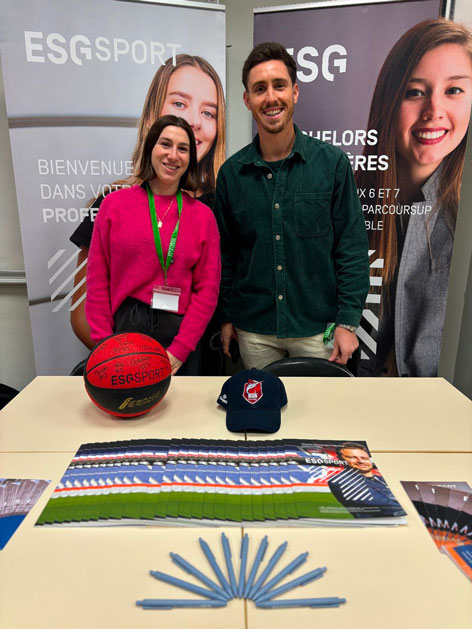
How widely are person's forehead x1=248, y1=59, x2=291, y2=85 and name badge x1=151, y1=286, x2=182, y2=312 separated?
1.01m

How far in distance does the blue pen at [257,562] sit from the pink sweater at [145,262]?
1.14m

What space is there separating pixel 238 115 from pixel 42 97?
120 centimetres

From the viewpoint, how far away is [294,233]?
2.11m

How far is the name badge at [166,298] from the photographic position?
6.28ft

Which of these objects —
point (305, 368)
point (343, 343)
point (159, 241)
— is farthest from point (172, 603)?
point (343, 343)

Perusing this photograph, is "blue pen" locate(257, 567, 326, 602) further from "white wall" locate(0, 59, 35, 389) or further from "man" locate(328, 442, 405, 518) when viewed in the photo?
"white wall" locate(0, 59, 35, 389)

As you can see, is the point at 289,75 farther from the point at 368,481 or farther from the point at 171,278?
the point at 368,481

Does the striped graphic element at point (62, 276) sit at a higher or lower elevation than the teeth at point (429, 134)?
lower

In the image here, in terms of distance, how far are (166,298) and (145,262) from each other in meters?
0.18

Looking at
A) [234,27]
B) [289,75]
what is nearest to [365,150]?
[289,75]

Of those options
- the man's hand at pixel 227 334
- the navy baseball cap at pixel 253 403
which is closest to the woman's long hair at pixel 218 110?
the man's hand at pixel 227 334

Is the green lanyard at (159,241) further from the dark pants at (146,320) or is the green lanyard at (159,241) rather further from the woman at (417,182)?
the woman at (417,182)

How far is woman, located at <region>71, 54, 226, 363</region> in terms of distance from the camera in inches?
97.0

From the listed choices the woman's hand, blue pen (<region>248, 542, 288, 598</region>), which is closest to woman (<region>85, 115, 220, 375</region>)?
the woman's hand
